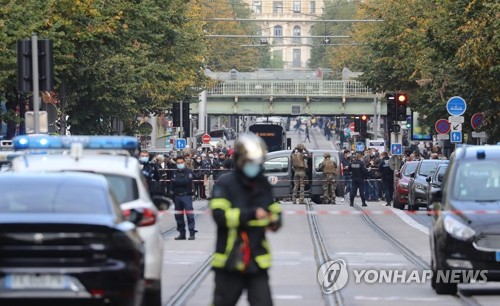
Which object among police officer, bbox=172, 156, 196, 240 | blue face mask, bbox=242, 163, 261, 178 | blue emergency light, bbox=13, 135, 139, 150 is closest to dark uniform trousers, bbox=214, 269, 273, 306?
blue face mask, bbox=242, 163, 261, 178

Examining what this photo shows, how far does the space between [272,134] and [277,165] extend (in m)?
38.8

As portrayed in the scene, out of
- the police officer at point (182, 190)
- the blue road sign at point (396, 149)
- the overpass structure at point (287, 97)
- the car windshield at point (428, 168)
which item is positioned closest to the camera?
the police officer at point (182, 190)

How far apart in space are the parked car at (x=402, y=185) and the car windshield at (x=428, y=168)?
126cm

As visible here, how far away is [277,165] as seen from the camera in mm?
48656

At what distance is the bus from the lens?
8712cm

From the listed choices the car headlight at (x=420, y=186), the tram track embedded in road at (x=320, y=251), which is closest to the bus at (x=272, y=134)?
the tram track embedded in road at (x=320, y=251)

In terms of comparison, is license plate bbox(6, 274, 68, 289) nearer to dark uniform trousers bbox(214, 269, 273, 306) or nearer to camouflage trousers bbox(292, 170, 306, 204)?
Answer: dark uniform trousers bbox(214, 269, 273, 306)

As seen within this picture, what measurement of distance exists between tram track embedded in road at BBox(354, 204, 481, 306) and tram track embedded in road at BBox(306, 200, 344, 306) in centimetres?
132

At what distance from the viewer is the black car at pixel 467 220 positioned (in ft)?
56.6

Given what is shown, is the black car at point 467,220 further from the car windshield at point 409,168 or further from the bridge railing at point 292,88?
the bridge railing at point 292,88

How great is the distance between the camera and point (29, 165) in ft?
51.1

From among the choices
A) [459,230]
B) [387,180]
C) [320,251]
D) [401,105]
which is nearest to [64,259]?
[459,230]

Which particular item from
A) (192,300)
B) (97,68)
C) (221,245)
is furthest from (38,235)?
(97,68)

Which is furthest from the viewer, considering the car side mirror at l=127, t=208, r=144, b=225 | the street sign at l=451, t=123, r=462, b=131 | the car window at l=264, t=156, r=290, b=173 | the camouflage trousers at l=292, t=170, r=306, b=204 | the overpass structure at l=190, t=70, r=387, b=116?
the overpass structure at l=190, t=70, r=387, b=116
